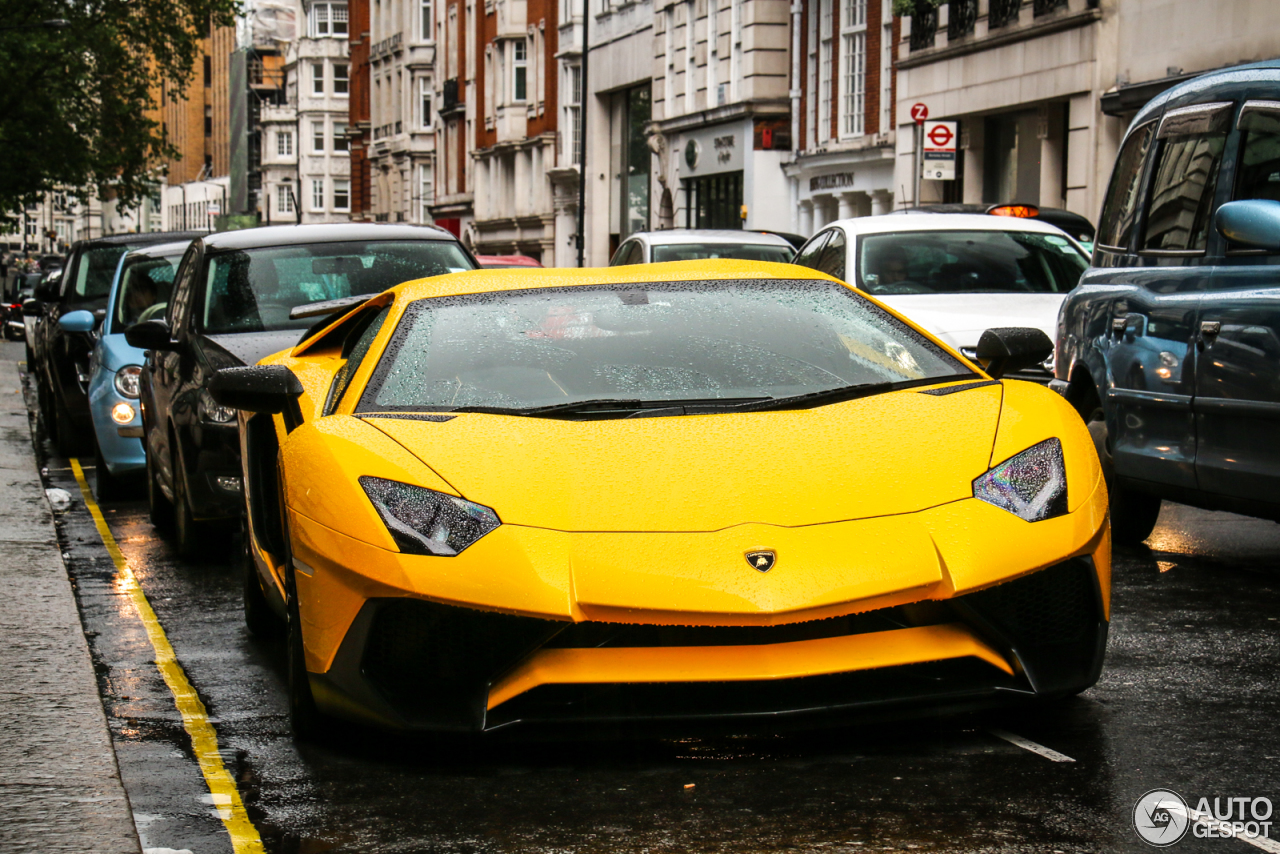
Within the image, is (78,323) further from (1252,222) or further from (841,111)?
(841,111)

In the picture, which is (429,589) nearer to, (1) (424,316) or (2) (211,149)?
(1) (424,316)

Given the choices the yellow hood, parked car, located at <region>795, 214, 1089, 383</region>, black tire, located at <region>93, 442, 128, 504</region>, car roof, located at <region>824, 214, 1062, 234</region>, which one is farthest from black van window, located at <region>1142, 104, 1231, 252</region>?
black tire, located at <region>93, 442, 128, 504</region>

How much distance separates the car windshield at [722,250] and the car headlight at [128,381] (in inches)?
266

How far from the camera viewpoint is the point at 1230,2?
23031mm

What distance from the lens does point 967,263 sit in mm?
13234

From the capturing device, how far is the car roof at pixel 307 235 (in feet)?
34.8

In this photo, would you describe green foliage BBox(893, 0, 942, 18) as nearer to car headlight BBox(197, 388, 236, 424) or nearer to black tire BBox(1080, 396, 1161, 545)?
black tire BBox(1080, 396, 1161, 545)

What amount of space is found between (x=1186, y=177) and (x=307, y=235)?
→ 5065mm

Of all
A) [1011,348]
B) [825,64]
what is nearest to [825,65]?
[825,64]

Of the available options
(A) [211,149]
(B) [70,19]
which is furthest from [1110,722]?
(A) [211,149]

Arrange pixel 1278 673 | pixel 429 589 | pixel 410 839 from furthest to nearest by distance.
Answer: pixel 1278 673 → pixel 429 589 → pixel 410 839

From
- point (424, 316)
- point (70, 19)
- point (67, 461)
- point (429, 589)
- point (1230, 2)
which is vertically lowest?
point (67, 461)

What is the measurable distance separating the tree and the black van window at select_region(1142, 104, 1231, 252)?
43881 mm

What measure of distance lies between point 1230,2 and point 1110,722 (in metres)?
19.9
